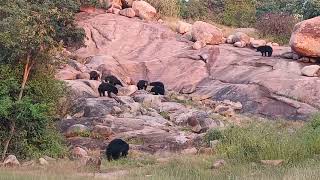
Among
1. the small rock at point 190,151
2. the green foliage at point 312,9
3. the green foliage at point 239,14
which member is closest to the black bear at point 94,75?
the small rock at point 190,151

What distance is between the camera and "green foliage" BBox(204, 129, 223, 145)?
15.5 metres

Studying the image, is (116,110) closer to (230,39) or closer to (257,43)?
(257,43)

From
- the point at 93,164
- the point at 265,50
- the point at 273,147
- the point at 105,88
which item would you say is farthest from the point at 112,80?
the point at 273,147

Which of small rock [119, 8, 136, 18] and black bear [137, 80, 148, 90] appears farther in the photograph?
small rock [119, 8, 136, 18]

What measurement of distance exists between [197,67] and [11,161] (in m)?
15.2

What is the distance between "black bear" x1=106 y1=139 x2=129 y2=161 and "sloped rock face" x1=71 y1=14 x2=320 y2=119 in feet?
27.9

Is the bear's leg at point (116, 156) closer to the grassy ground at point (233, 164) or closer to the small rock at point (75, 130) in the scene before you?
the grassy ground at point (233, 164)

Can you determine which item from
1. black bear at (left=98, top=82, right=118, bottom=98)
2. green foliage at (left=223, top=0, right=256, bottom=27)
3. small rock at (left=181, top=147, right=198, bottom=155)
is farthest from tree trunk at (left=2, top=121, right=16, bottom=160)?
green foliage at (left=223, top=0, right=256, bottom=27)

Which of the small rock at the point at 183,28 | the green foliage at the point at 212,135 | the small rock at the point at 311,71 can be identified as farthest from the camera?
the small rock at the point at 183,28

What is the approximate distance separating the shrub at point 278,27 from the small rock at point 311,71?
26.5 ft

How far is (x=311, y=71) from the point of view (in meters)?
23.3

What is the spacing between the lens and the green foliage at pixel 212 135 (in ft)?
50.8

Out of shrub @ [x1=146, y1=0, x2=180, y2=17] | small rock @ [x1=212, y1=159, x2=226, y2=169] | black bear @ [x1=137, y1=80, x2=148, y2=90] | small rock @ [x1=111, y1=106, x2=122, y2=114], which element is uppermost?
shrub @ [x1=146, y1=0, x2=180, y2=17]

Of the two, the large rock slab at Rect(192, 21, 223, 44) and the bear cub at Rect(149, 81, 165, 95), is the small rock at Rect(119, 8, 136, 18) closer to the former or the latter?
the large rock slab at Rect(192, 21, 223, 44)
